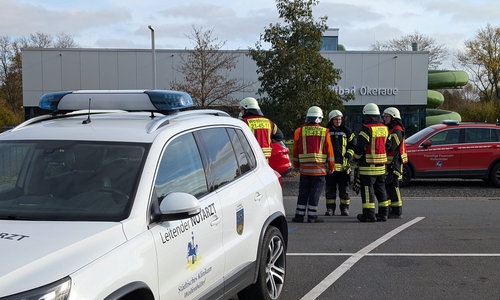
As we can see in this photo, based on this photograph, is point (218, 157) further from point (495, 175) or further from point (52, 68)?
point (52, 68)

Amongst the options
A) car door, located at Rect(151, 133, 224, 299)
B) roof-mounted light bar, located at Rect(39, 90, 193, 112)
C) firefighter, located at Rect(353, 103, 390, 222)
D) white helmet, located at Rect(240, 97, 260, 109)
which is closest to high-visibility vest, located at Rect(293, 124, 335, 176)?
firefighter, located at Rect(353, 103, 390, 222)

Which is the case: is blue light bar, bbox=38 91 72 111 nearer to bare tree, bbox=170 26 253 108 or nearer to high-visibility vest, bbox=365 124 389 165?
high-visibility vest, bbox=365 124 389 165

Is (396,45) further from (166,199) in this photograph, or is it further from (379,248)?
(166,199)

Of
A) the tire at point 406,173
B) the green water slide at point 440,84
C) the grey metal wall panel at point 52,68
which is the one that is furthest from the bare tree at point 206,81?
the green water slide at point 440,84

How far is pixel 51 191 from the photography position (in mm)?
3492

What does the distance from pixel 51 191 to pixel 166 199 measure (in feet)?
2.54

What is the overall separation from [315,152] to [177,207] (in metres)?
6.17

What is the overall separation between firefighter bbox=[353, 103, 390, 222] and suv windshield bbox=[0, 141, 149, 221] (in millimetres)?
6376

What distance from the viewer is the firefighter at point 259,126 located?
9625mm

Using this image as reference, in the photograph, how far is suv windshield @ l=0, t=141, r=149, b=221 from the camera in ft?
10.7

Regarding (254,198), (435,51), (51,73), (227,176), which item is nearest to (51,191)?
(227,176)

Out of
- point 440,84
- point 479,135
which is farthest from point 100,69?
point 479,135

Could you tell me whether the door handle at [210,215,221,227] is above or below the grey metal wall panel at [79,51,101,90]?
below

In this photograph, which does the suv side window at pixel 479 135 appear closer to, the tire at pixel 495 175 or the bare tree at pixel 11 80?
the tire at pixel 495 175
